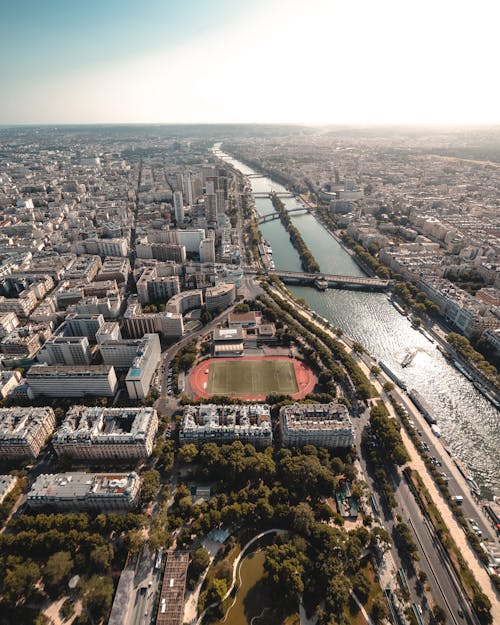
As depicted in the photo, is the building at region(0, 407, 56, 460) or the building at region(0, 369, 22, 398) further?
the building at region(0, 369, 22, 398)

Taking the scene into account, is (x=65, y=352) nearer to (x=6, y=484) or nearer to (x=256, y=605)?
(x=6, y=484)

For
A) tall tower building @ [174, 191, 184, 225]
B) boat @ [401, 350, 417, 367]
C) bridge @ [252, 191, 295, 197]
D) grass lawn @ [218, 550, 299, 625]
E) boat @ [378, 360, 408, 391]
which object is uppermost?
tall tower building @ [174, 191, 184, 225]

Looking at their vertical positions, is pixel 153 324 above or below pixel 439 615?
above

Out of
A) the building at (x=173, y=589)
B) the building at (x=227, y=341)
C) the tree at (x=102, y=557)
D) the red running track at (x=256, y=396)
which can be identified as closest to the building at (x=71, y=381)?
the red running track at (x=256, y=396)

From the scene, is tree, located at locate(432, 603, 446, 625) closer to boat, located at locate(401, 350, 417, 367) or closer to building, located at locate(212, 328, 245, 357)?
boat, located at locate(401, 350, 417, 367)

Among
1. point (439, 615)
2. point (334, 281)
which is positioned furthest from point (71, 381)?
point (334, 281)

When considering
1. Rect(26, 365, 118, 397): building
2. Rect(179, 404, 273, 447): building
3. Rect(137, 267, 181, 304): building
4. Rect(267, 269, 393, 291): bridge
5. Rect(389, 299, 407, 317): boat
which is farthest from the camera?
Rect(267, 269, 393, 291): bridge

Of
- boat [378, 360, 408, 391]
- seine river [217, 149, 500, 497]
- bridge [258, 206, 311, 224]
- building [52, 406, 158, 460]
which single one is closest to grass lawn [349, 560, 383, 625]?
seine river [217, 149, 500, 497]
